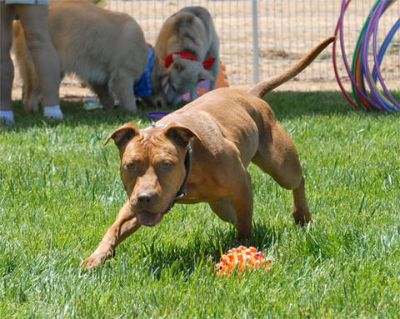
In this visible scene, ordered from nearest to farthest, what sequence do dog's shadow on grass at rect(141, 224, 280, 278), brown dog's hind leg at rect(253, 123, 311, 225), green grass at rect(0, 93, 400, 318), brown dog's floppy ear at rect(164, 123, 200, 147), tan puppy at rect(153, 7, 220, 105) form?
1. green grass at rect(0, 93, 400, 318)
2. brown dog's floppy ear at rect(164, 123, 200, 147)
3. dog's shadow on grass at rect(141, 224, 280, 278)
4. brown dog's hind leg at rect(253, 123, 311, 225)
5. tan puppy at rect(153, 7, 220, 105)

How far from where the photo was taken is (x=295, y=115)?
9.42 metres

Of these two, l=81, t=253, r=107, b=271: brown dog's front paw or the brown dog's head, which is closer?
the brown dog's head

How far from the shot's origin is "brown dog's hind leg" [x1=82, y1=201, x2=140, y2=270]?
4266 millimetres

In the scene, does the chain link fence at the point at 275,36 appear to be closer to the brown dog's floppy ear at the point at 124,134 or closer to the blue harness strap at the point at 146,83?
the blue harness strap at the point at 146,83

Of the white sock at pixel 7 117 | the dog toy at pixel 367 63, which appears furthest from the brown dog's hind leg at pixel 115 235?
the dog toy at pixel 367 63

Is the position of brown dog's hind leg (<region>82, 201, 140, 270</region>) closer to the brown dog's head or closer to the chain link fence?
the brown dog's head

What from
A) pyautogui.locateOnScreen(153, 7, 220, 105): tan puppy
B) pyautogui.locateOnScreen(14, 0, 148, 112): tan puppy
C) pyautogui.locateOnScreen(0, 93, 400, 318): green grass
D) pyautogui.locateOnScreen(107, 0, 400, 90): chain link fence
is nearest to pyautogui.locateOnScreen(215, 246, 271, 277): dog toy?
pyautogui.locateOnScreen(0, 93, 400, 318): green grass

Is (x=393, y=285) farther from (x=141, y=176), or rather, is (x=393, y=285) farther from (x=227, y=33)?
(x=227, y=33)

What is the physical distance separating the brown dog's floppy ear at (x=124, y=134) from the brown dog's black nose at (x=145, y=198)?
33 centimetres

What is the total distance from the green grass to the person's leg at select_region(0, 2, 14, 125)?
1.73m

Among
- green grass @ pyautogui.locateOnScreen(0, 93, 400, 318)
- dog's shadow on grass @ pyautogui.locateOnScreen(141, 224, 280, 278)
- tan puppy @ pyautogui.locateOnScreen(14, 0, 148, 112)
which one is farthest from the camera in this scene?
tan puppy @ pyautogui.locateOnScreen(14, 0, 148, 112)

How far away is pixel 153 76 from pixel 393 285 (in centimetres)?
808

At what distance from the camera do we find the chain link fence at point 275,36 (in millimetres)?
13922

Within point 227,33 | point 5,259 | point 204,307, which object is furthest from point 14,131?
point 227,33
